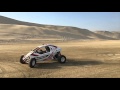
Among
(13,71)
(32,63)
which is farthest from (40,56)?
(13,71)

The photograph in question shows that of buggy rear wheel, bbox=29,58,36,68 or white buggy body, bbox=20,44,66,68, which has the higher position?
white buggy body, bbox=20,44,66,68

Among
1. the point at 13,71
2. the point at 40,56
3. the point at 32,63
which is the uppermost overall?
the point at 40,56

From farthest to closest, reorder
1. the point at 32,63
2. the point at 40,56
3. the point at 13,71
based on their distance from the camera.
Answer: the point at 40,56 → the point at 32,63 → the point at 13,71

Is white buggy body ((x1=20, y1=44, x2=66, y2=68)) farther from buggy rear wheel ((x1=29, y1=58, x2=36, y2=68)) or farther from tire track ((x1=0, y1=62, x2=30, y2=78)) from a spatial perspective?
tire track ((x1=0, y1=62, x2=30, y2=78))

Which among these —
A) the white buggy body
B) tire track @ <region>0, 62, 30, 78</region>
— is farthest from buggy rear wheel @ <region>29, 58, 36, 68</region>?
tire track @ <region>0, 62, 30, 78</region>

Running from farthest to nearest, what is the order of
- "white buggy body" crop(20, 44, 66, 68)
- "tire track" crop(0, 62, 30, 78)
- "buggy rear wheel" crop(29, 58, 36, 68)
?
"white buggy body" crop(20, 44, 66, 68)
"buggy rear wheel" crop(29, 58, 36, 68)
"tire track" crop(0, 62, 30, 78)

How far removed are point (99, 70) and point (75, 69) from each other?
1.59 m

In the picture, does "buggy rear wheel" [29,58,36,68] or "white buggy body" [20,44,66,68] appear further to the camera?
"white buggy body" [20,44,66,68]

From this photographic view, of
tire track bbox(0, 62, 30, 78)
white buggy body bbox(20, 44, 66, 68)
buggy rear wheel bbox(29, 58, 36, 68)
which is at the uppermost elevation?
white buggy body bbox(20, 44, 66, 68)

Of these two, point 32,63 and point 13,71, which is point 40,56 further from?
point 13,71

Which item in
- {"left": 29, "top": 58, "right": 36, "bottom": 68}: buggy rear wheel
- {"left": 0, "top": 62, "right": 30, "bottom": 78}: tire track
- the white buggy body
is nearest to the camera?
{"left": 0, "top": 62, "right": 30, "bottom": 78}: tire track

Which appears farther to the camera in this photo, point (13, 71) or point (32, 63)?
point (32, 63)
